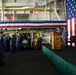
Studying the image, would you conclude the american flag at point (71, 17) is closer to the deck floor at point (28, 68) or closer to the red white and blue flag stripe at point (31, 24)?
the red white and blue flag stripe at point (31, 24)

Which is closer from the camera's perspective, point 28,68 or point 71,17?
point 28,68

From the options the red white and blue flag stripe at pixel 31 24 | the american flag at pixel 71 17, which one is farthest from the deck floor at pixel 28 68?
the red white and blue flag stripe at pixel 31 24

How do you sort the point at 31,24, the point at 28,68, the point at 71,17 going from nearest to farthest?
the point at 28,68 < the point at 71,17 < the point at 31,24

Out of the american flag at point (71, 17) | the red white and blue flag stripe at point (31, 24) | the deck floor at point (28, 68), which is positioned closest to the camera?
the deck floor at point (28, 68)

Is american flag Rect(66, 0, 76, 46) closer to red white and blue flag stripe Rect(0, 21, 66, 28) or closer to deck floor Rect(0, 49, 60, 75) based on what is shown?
red white and blue flag stripe Rect(0, 21, 66, 28)

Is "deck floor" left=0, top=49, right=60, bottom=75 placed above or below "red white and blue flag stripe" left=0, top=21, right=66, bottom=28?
below

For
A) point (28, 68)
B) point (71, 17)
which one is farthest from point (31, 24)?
point (28, 68)

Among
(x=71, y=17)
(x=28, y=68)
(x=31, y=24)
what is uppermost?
(x=71, y=17)

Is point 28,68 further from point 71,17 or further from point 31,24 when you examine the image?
point 31,24

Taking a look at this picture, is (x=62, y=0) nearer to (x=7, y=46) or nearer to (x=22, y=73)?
(x=7, y=46)

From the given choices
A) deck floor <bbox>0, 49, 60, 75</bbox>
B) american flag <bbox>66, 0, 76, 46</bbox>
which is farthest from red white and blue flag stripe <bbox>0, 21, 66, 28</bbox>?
deck floor <bbox>0, 49, 60, 75</bbox>

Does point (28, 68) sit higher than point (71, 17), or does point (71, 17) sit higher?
point (71, 17)

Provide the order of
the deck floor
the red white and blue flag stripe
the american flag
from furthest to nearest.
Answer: the red white and blue flag stripe → the american flag → the deck floor

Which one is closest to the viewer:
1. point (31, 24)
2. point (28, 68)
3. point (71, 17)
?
point (28, 68)
